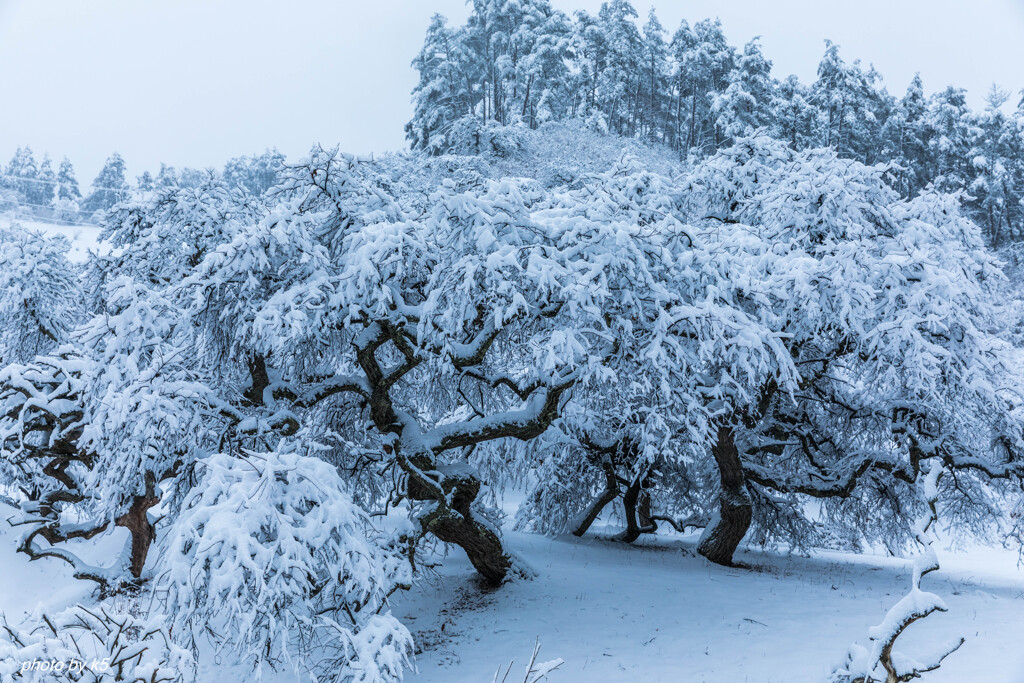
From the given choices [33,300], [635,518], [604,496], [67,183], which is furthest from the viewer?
[67,183]

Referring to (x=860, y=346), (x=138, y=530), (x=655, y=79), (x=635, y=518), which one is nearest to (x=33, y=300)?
(x=138, y=530)

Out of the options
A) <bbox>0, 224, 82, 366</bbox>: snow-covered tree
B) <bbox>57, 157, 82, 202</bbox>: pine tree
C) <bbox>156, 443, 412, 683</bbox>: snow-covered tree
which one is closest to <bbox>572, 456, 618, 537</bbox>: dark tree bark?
<bbox>156, 443, 412, 683</bbox>: snow-covered tree

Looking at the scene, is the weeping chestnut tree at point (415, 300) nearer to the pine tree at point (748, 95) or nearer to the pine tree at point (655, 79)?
the pine tree at point (748, 95)

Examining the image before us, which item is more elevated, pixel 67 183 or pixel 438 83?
pixel 438 83

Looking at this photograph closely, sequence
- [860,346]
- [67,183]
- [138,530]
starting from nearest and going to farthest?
1. [860,346]
2. [138,530]
3. [67,183]

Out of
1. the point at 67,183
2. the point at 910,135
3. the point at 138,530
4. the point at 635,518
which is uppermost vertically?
the point at 67,183

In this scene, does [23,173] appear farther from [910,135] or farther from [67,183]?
[910,135]

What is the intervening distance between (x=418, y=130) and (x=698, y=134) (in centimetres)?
1943

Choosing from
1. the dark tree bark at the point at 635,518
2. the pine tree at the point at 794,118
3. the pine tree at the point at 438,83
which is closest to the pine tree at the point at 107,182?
the pine tree at the point at 438,83

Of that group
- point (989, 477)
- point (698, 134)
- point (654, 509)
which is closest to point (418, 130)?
point (698, 134)

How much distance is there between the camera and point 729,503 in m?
11.9

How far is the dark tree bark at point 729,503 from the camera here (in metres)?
11.9

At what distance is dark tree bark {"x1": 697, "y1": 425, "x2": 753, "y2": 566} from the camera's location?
39.0 feet

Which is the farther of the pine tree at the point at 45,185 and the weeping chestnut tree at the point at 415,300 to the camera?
the pine tree at the point at 45,185
